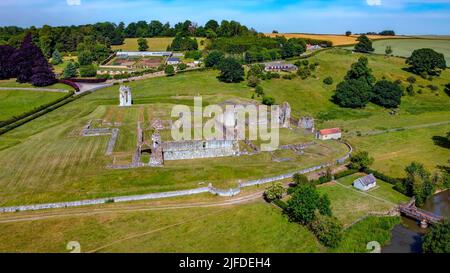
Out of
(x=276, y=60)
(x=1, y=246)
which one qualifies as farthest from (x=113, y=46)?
(x=1, y=246)

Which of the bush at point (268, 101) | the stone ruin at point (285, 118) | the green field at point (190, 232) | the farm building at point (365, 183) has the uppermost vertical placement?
the bush at point (268, 101)

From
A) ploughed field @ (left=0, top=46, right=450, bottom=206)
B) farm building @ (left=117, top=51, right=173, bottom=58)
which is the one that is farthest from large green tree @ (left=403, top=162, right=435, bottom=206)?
farm building @ (left=117, top=51, right=173, bottom=58)

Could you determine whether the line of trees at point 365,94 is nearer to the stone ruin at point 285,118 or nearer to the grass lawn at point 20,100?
the stone ruin at point 285,118

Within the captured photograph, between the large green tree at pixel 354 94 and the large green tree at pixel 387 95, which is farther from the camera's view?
the large green tree at pixel 387 95


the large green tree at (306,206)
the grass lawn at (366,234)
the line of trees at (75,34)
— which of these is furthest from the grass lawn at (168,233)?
the line of trees at (75,34)

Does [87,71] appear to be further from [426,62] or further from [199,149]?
[426,62]

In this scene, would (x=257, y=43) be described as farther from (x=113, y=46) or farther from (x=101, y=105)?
(x=101, y=105)

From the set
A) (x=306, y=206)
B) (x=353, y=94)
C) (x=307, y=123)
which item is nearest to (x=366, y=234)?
(x=306, y=206)
